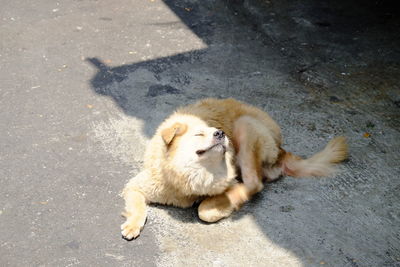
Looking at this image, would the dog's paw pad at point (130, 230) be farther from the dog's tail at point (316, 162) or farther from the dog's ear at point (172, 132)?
the dog's tail at point (316, 162)

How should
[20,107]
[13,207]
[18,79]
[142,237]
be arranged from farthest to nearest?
→ [18,79] < [20,107] < [13,207] < [142,237]

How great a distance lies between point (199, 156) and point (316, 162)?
138 centimetres

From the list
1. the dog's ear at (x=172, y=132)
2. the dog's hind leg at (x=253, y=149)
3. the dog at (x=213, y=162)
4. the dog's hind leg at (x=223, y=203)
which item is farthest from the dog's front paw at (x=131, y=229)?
the dog's hind leg at (x=253, y=149)

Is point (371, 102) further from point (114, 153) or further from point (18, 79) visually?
point (18, 79)

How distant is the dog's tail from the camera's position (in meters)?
5.14

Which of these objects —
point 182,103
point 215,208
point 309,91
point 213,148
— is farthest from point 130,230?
point 309,91

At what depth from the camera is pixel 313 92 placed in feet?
21.5

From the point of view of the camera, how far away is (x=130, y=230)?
451cm

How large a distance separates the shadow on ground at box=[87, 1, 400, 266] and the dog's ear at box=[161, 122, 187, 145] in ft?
2.44

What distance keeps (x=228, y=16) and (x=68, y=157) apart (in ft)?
13.0

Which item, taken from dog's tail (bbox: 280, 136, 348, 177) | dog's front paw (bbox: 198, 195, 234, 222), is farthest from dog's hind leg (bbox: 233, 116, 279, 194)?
dog's front paw (bbox: 198, 195, 234, 222)

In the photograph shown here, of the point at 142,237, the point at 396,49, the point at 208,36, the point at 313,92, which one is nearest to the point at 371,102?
the point at 313,92

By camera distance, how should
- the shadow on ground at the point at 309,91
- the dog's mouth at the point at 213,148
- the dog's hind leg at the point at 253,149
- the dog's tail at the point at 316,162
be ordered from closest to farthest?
the dog's mouth at the point at 213,148 < the shadow on ground at the point at 309,91 < the dog's hind leg at the point at 253,149 < the dog's tail at the point at 316,162

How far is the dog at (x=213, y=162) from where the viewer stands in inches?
175
